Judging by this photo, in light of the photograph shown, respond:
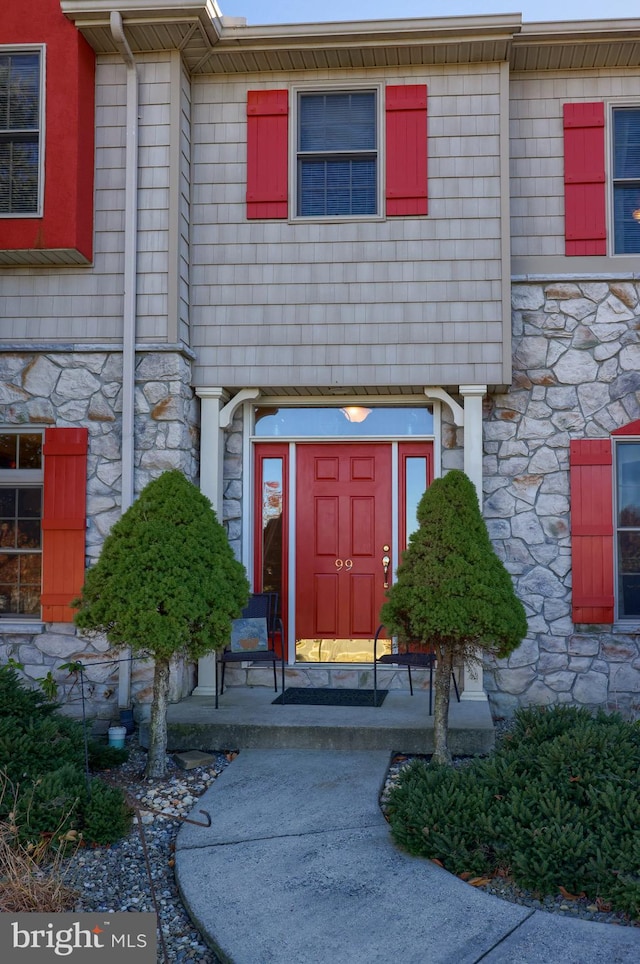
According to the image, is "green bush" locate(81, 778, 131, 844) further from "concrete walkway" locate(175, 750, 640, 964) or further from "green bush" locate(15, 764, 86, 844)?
"concrete walkway" locate(175, 750, 640, 964)

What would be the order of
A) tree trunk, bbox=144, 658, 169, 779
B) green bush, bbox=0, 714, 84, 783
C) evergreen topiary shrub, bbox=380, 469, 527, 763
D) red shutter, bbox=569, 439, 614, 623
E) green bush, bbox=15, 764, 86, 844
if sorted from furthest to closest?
red shutter, bbox=569, 439, 614, 623 < tree trunk, bbox=144, 658, 169, 779 < evergreen topiary shrub, bbox=380, 469, 527, 763 < green bush, bbox=0, 714, 84, 783 < green bush, bbox=15, 764, 86, 844

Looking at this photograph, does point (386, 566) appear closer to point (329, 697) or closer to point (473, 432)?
point (329, 697)

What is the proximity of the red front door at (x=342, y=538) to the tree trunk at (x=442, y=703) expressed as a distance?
6.40 feet

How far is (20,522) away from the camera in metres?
6.34

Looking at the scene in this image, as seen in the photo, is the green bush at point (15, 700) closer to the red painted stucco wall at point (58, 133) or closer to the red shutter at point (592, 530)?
the red painted stucco wall at point (58, 133)

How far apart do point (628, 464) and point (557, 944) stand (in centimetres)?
414

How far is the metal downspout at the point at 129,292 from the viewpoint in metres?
6.03

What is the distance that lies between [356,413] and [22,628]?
301 centimetres

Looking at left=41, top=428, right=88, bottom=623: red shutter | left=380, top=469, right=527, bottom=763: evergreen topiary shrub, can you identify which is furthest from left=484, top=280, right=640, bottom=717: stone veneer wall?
left=41, top=428, right=88, bottom=623: red shutter

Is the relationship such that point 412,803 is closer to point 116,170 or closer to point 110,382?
point 110,382

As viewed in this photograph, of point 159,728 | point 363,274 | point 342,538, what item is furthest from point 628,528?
point 159,728

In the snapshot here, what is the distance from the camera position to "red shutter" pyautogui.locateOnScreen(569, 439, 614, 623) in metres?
6.23

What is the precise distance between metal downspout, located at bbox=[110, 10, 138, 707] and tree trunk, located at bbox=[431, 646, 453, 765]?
2.36m

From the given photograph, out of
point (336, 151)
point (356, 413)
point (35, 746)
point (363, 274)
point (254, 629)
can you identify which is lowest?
point (35, 746)
